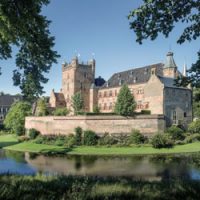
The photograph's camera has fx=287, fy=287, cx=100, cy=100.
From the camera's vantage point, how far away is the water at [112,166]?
82.6 feet

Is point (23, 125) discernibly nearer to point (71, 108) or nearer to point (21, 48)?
point (71, 108)

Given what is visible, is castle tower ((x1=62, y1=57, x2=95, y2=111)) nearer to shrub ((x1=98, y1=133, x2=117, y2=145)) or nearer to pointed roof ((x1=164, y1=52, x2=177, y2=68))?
pointed roof ((x1=164, y1=52, x2=177, y2=68))

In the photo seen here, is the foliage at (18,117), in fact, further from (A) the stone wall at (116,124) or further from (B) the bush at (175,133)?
(B) the bush at (175,133)

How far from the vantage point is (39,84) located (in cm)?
1202

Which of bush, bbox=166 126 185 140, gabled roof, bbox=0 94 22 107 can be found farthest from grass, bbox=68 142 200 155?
gabled roof, bbox=0 94 22 107

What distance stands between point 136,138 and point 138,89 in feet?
51.2

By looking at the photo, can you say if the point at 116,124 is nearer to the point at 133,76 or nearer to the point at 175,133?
the point at 175,133

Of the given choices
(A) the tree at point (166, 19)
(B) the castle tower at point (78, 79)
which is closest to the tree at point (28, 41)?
(A) the tree at point (166, 19)

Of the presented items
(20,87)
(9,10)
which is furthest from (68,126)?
(9,10)

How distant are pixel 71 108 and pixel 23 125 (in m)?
11.4

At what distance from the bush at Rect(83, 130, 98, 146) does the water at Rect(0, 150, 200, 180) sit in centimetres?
686

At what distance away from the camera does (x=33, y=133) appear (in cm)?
5238

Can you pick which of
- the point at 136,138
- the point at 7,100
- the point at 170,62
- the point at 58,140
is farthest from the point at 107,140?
the point at 7,100

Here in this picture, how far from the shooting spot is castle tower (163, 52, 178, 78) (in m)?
53.7
